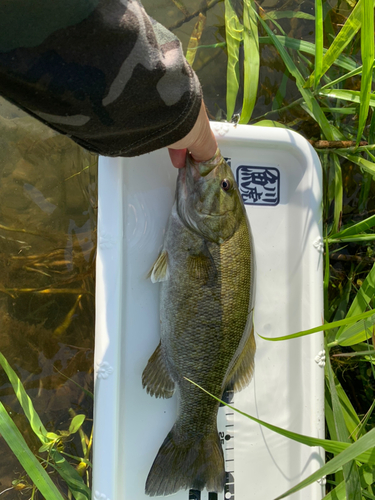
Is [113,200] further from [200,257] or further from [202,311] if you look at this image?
[202,311]

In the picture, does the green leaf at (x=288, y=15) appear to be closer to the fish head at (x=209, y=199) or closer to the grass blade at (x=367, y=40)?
the grass blade at (x=367, y=40)

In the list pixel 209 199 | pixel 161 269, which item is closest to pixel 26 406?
pixel 161 269

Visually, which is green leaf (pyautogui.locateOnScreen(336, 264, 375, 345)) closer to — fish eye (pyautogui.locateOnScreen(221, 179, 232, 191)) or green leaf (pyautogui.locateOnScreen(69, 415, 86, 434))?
fish eye (pyautogui.locateOnScreen(221, 179, 232, 191))

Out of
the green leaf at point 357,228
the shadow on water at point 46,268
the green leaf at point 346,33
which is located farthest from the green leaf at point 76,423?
the green leaf at point 346,33

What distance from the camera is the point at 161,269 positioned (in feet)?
6.54

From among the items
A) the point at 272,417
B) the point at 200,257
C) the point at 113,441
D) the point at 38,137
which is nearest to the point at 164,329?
the point at 200,257

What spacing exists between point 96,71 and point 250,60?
151cm

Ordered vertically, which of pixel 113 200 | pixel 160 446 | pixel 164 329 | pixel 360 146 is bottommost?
pixel 160 446

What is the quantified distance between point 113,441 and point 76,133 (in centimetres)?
159

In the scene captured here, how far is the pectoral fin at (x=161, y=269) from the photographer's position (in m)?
1.99

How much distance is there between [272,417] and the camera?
2.24 metres

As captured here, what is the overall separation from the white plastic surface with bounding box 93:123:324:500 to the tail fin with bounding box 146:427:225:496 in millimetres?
95

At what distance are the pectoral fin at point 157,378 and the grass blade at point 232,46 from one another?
1655mm

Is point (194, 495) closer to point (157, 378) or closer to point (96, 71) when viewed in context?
point (157, 378)
